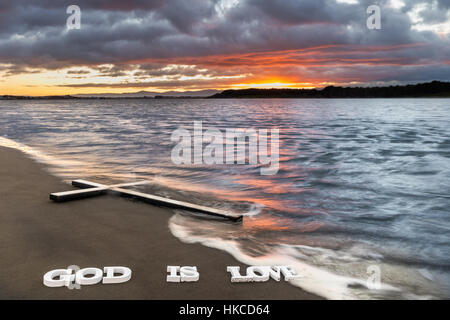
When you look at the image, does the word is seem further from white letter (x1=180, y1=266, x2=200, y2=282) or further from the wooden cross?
the wooden cross

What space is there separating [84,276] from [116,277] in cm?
39

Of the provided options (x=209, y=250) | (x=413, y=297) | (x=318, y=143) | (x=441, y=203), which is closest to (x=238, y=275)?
(x=209, y=250)

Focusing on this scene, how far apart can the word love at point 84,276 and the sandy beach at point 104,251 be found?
0.07 metres

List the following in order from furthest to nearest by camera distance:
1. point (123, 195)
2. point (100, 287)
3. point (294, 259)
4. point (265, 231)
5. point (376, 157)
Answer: point (376, 157) → point (123, 195) → point (265, 231) → point (294, 259) → point (100, 287)

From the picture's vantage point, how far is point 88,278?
356cm

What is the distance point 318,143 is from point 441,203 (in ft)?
36.7

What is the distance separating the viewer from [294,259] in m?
4.56

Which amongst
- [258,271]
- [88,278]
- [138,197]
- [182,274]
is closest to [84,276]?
[88,278]

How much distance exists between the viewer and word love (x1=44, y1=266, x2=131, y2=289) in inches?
138

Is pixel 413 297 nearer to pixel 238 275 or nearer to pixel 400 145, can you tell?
pixel 238 275

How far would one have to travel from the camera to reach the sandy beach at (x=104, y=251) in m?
3.48

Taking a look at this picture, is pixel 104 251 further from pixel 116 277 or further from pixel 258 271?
pixel 258 271

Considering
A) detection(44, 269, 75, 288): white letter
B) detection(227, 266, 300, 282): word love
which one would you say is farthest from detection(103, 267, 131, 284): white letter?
detection(227, 266, 300, 282): word love

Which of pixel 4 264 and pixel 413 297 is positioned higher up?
pixel 4 264
